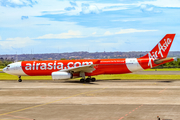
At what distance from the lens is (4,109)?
62.9 feet

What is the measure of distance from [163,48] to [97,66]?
442 inches

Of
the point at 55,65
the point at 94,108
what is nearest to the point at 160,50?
the point at 55,65

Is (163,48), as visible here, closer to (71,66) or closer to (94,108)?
(71,66)

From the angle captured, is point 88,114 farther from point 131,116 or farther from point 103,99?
point 103,99

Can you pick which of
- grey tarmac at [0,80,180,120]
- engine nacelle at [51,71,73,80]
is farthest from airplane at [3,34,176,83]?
grey tarmac at [0,80,180,120]

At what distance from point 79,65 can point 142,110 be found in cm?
2389

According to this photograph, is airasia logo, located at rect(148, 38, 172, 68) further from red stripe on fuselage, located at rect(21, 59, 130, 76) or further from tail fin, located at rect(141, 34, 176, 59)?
red stripe on fuselage, located at rect(21, 59, 130, 76)

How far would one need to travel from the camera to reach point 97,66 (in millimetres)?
40719

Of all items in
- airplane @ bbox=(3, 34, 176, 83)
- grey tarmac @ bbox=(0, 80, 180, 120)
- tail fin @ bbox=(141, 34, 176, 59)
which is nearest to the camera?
grey tarmac @ bbox=(0, 80, 180, 120)

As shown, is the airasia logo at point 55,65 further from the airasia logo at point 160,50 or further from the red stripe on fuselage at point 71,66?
the airasia logo at point 160,50

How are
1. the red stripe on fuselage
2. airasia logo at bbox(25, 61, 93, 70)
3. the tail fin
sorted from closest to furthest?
the tail fin, the red stripe on fuselage, airasia logo at bbox(25, 61, 93, 70)

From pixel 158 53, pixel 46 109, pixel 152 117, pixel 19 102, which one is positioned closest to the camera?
pixel 152 117

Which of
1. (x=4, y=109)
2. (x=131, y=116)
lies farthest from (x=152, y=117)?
(x=4, y=109)

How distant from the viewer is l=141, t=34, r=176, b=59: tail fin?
3956 centimetres
